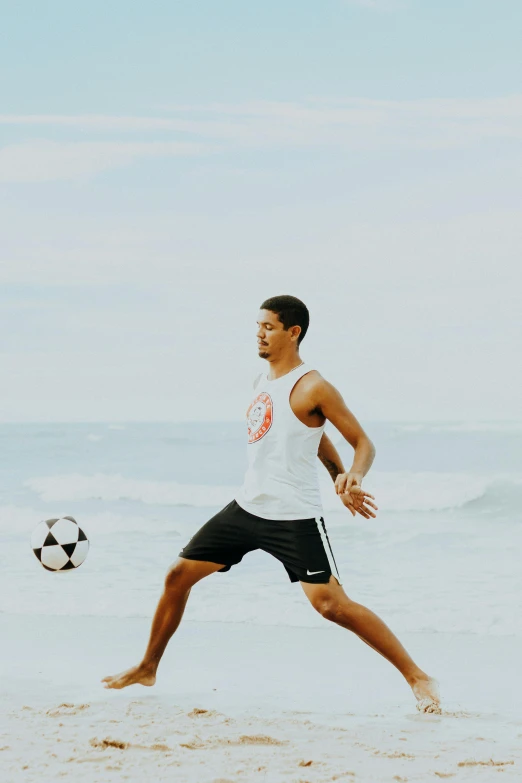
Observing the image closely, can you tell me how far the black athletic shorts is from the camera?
4.49 metres

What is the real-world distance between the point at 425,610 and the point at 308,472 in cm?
376

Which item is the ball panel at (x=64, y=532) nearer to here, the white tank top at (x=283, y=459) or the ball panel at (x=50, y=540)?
the ball panel at (x=50, y=540)

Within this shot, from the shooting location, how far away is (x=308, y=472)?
4.58m

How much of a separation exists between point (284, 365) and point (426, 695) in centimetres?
186

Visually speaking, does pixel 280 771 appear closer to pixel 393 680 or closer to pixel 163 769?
pixel 163 769

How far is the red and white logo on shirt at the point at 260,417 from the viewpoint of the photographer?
180 inches

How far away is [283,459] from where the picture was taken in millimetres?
4539

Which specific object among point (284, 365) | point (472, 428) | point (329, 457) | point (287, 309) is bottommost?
point (472, 428)

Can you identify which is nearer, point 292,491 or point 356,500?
point 356,500

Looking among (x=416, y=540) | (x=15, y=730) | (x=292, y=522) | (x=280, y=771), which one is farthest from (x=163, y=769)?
(x=416, y=540)

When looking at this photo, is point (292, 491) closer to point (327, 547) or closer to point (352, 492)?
point (327, 547)

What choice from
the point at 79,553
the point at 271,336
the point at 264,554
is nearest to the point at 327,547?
the point at 271,336

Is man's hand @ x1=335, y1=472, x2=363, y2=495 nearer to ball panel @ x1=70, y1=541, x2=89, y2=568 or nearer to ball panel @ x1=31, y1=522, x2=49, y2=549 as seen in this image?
ball panel @ x1=70, y1=541, x2=89, y2=568

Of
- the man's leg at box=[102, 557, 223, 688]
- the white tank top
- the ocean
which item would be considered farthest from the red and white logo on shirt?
the ocean
